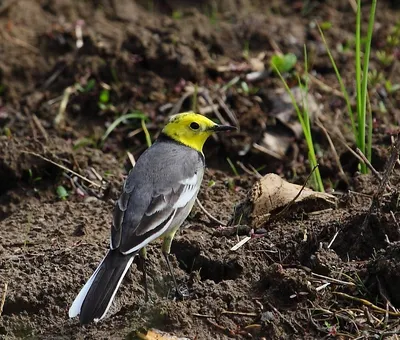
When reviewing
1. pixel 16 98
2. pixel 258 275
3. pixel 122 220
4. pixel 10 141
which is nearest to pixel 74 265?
pixel 122 220

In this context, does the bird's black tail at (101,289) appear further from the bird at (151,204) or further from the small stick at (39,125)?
the small stick at (39,125)

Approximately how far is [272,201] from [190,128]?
103 centimetres

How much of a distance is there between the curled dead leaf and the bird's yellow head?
0.74m

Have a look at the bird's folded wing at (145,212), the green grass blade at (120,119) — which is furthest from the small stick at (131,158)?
the bird's folded wing at (145,212)

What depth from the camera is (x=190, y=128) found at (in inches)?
278

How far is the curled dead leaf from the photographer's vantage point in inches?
253

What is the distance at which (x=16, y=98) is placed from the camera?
9008mm

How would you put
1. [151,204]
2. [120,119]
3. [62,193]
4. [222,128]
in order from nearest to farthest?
[151,204] → [222,128] → [62,193] → [120,119]

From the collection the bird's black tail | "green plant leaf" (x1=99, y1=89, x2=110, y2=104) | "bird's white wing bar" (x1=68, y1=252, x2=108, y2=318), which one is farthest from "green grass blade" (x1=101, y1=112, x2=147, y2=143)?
"bird's white wing bar" (x1=68, y1=252, x2=108, y2=318)

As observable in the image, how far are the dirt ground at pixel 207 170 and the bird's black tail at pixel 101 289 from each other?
24 centimetres

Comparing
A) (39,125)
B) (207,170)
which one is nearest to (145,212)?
(207,170)

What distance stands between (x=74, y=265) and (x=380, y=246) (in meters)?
2.10

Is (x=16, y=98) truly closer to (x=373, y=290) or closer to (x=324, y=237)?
(x=324, y=237)

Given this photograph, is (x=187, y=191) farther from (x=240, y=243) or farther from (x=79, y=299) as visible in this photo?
(x=79, y=299)
